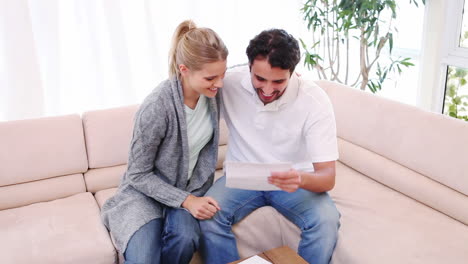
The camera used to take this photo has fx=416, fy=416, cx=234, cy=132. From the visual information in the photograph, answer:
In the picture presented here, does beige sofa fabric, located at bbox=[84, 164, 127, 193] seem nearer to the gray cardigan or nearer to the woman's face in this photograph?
the gray cardigan

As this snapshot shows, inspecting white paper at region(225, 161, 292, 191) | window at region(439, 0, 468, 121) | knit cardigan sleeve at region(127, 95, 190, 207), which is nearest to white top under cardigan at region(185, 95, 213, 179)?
knit cardigan sleeve at region(127, 95, 190, 207)

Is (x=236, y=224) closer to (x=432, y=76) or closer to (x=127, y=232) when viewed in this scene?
(x=127, y=232)

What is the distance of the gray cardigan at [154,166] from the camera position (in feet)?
4.86

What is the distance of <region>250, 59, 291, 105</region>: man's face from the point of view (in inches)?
56.9

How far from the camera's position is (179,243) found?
1.44 m

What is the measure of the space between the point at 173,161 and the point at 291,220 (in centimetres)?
51

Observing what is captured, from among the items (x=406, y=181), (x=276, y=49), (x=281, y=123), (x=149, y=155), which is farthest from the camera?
(x=406, y=181)

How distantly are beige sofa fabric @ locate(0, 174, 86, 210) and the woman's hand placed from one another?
726mm

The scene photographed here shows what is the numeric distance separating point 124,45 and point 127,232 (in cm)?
165

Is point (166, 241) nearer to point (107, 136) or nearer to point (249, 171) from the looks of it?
point (249, 171)

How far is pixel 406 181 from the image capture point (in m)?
1.81

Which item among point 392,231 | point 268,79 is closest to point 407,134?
point 392,231

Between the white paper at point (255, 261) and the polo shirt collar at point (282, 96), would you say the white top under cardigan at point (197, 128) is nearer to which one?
the polo shirt collar at point (282, 96)

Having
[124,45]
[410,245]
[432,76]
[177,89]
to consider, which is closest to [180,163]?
[177,89]
